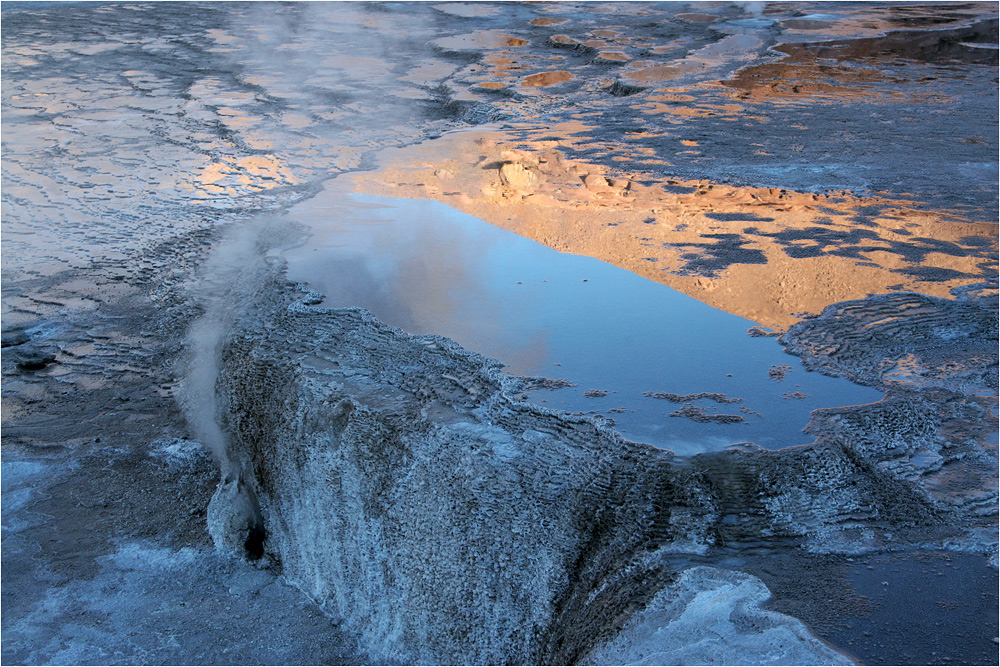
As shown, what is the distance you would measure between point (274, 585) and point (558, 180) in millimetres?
1912

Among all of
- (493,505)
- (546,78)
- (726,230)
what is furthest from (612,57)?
(493,505)

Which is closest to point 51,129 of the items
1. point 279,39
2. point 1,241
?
point 1,241

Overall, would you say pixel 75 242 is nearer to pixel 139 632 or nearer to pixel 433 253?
pixel 433 253

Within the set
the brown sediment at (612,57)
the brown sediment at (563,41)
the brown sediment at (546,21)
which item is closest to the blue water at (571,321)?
the brown sediment at (612,57)

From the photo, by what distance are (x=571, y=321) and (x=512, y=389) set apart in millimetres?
388

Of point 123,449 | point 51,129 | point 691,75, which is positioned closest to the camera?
point 123,449

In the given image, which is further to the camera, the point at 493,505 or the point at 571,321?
the point at 571,321

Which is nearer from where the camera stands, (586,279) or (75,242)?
(586,279)

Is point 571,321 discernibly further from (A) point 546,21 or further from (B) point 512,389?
(A) point 546,21

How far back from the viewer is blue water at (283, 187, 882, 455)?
172cm

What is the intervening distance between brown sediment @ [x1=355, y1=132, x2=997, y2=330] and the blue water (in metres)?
0.12

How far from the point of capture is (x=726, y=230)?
8.83 ft

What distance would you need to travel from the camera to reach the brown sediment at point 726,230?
2.28m

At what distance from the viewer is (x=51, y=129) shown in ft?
15.3
